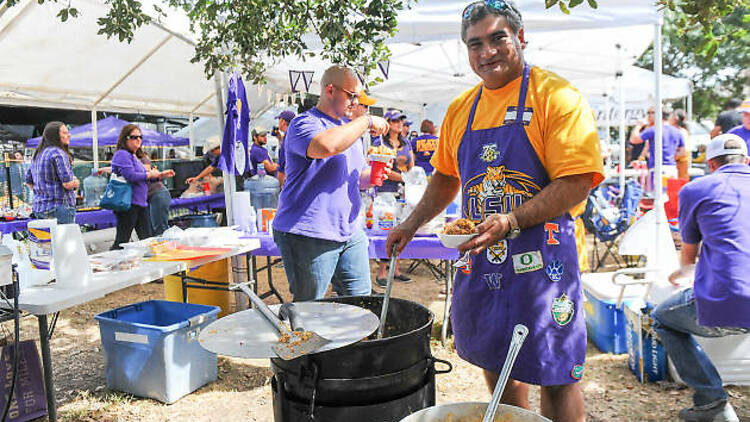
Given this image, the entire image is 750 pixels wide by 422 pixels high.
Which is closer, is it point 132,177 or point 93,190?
point 132,177

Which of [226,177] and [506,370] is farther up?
[226,177]

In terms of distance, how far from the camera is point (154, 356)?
130 inches

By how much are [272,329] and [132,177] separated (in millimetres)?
5023

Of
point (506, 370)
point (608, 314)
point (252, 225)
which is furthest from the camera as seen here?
point (252, 225)

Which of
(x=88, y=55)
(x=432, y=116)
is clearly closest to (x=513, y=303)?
(x=88, y=55)

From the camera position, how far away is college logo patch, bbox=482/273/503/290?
175cm

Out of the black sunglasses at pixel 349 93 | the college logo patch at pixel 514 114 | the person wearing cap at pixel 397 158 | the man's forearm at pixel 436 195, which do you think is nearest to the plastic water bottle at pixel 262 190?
the person wearing cap at pixel 397 158

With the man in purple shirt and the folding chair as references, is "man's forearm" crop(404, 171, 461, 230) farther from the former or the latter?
the folding chair

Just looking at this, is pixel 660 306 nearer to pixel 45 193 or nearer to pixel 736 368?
pixel 736 368

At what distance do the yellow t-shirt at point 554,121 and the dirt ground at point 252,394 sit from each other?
2069 millimetres

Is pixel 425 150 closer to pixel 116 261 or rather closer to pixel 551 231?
pixel 116 261

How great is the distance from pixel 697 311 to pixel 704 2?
163cm

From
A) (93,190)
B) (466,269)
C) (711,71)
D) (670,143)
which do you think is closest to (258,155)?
(93,190)

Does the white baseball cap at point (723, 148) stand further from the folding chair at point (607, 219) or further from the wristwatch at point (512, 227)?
the folding chair at point (607, 219)
